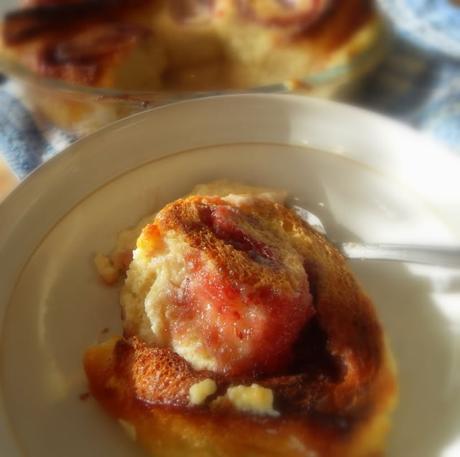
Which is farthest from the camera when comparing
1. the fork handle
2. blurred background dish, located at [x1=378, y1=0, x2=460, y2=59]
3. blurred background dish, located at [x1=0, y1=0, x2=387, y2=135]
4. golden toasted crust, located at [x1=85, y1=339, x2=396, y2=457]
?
blurred background dish, located at [x1=378, y1=0, x2=460, y2=59]

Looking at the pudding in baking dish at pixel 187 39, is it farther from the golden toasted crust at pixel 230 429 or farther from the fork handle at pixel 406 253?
the golden toasted crust at pixel 230 429

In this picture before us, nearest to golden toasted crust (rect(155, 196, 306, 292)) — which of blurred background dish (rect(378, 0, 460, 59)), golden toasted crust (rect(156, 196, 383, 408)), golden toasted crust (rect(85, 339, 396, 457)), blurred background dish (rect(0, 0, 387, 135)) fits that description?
golden toasted crust (rect(156, 196, 383, 408))

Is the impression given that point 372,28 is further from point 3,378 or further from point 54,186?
point 3,378

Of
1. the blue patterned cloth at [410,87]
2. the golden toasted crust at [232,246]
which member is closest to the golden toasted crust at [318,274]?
the golden toasted crust at [232,246]

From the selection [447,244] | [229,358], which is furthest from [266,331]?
[447,244]

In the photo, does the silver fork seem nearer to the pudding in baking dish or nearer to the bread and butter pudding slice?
the bread and butter pudding slice

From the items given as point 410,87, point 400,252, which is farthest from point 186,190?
point 410,87
